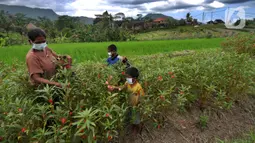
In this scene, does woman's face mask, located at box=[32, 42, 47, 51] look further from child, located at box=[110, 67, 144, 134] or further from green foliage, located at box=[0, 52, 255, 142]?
child, located at box=[110, 67, 144, 134]

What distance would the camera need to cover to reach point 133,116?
2.67 metres

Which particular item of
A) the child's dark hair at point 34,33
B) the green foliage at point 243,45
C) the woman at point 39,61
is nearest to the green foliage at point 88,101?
the woman at point 39,61

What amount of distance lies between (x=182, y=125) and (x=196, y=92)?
0.62 meters

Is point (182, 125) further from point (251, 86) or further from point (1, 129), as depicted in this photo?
point (1, 129)

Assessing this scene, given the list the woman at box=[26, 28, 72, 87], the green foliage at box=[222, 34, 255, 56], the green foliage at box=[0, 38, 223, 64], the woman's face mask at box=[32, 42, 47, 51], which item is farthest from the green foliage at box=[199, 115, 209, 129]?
the green foliage at box=[222, 34, 255, 56]

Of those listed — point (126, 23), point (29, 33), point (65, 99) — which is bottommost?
point (65, 99)

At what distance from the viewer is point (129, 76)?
2.72m

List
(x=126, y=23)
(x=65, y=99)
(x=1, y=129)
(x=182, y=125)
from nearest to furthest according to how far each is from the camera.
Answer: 1. (x=1, y=129)
2. (x=65, y=99)
3. (x=182, y=125)
4. (x=126, y=23)

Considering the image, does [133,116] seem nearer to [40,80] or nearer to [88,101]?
[88,101]

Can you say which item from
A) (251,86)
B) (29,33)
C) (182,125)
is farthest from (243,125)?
(29,33)

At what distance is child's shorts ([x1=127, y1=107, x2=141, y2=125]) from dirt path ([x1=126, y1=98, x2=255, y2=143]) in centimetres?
28

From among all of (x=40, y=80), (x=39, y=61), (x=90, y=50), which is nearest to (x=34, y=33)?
(x=39, y=61)

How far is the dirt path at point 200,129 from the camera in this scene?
3090 millimetres

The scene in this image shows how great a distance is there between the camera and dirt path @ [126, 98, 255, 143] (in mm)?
3090
